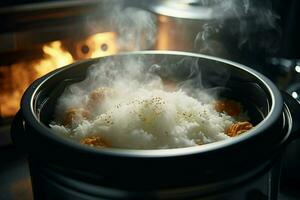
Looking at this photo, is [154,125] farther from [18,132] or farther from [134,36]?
[134,36]

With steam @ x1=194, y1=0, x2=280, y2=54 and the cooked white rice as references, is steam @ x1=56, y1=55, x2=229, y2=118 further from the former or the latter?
steam @ x1=194, y1=0, x2=280, y2=54

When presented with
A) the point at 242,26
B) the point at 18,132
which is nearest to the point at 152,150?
the point at 18,132

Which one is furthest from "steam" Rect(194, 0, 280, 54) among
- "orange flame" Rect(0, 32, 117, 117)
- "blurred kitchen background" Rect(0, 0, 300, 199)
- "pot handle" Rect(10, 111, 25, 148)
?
"pot handle" Rect(10, 111, 25, 148)

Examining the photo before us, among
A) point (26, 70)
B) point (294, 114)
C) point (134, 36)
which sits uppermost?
point (294, 114)

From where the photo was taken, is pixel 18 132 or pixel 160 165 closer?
pixel 160 165

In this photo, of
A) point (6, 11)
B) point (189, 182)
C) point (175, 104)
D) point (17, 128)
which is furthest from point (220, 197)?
point (6, 11)

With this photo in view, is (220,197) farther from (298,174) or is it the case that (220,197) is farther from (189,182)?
(298,174)
